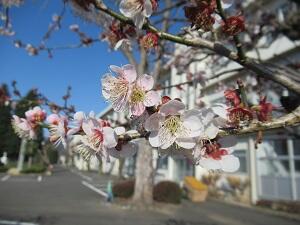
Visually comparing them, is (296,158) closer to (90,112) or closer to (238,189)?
(238,189)

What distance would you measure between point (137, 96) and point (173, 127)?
176 mm

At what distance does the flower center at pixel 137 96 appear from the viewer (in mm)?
1213

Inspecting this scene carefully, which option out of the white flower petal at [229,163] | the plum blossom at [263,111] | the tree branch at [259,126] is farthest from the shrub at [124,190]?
the tree branch at [259,126]

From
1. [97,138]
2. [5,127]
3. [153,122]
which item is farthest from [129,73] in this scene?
[5,127]

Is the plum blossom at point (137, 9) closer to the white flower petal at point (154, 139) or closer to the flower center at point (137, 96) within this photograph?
the flower center at point (137, 96)

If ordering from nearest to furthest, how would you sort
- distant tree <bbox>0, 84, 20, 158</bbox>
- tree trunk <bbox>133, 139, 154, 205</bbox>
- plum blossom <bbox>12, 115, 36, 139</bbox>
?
plum blossom <bbox>12, 115, 36, 139</bbox> → distant tree <bbox>0, 84, 20, 158</bbox> → tree trunk <bbox>133, 139, 154, 205</bbox>

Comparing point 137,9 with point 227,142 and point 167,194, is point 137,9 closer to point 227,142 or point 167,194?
point 227,142

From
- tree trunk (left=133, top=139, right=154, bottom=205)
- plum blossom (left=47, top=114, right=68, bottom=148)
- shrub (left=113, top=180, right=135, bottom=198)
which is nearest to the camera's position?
plum blossom (left=47, top=114, right=68, bottom=148)

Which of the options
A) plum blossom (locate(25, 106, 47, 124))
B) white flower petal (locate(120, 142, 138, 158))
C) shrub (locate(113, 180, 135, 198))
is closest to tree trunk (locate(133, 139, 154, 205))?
shrub (locate(113, 180, 135, 198))

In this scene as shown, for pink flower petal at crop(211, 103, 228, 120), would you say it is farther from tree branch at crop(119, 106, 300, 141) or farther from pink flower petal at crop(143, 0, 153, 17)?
pink flower petal at crop(143, 0, 153, 17)

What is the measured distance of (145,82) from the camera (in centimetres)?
123

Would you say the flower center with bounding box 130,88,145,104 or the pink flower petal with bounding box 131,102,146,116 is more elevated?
the flower center with bounding box 130,88,145,104

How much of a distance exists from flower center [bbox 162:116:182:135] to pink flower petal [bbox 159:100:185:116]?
0.02 m

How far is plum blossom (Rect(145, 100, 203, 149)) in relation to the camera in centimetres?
120
